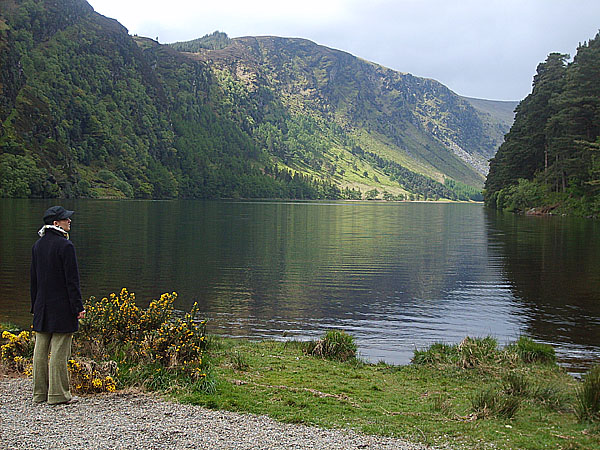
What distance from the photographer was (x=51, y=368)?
941cm

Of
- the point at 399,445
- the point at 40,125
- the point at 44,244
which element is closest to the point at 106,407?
the point at 44,244

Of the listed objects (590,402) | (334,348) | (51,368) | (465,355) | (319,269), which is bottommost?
(319,269)

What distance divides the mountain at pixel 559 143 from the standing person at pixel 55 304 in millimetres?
72210

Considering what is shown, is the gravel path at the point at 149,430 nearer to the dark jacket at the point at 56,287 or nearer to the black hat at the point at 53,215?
the dark jacket at the point at 56,287

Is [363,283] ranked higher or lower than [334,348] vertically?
lower

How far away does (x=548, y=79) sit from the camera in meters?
93.0

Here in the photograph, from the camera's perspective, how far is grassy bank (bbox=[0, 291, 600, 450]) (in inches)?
356

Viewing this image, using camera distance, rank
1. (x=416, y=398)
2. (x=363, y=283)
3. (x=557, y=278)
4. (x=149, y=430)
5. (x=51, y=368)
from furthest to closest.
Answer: (x=557, y=278) → (x=363, y=283) → (x=416, y=398) → (x=51, y=368) → (x=149, y=430)

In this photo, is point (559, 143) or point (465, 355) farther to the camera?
point (559, 143)

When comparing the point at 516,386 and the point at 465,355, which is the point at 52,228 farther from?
the point at 465,355

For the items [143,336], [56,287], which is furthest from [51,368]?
[143,336]

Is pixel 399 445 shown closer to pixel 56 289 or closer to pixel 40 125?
pixel 56 289

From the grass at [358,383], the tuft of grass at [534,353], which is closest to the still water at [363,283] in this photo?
the tuft of grass at [534,353]

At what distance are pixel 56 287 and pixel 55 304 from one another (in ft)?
0.96
